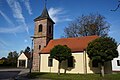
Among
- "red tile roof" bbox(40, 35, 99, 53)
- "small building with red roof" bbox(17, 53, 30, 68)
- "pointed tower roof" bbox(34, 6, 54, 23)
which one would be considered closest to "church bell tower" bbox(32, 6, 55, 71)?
"pointed tower roof" bbox(34, 6, 54, 23)

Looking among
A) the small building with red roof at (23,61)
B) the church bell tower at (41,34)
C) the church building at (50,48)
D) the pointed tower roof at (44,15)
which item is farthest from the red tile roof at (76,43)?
the small building with red roof at (23,61)

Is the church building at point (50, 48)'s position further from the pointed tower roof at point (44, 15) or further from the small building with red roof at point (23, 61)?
the small building with red roof at point (23, 61)

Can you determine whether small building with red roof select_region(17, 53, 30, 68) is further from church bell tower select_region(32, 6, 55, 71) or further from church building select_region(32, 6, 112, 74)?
church building select_region(32, 6, 112, 74)

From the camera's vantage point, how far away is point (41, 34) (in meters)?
34.2

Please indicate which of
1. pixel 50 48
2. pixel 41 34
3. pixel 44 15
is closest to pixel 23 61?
pixel 41 34

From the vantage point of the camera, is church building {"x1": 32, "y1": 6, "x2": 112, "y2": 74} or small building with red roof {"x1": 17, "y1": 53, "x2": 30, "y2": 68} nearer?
church building {"x1": 32, "y1": 6, "x2": 112, "y2": 74}

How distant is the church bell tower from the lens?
108 feet

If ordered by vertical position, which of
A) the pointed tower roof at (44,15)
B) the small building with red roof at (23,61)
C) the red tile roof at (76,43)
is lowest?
the small building with red roof at (23,61)

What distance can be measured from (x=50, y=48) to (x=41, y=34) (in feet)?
14.9

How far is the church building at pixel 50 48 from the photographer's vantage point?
85.0 ft

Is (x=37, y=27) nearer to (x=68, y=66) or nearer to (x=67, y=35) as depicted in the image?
(x=67, y=35)

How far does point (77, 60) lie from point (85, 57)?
1.55 metres

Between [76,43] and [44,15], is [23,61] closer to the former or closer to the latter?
[44,15]

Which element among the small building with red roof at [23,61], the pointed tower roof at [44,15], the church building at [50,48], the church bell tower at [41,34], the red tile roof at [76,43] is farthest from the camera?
the small building with red roof at [23,61]
